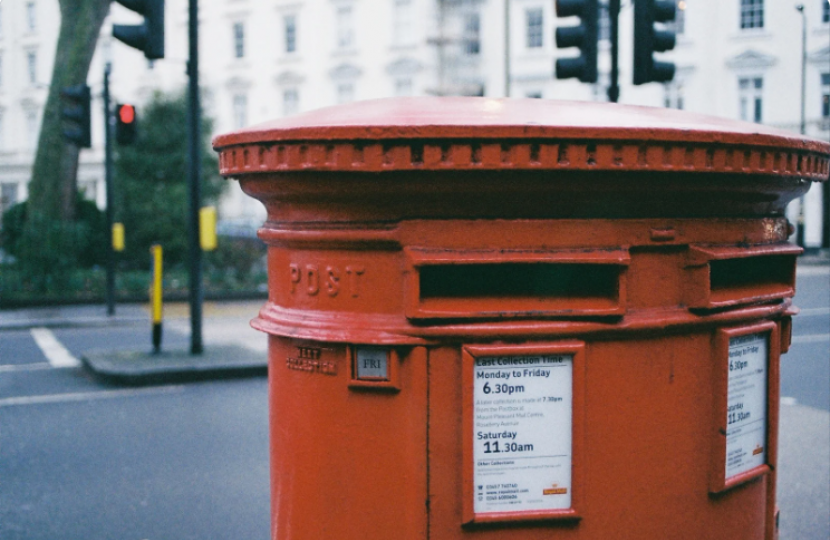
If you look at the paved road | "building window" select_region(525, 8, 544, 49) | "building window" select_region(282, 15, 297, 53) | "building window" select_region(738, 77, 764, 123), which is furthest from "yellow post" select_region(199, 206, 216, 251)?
"building window" select_region(282, 15, 297, 53)

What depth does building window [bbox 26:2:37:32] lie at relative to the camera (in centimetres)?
2869

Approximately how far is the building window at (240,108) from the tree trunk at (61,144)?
66.0 ft

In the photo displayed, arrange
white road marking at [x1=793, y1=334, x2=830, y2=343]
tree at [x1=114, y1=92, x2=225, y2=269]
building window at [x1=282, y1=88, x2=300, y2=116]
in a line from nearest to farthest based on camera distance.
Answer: white road marking at [x1=793, y1=334, x2=830, y2=343] < tree at [x1=114, y1=92, x2=225, y2=269] < building window at [x1=282, y1=88, x2=300, y2=116]

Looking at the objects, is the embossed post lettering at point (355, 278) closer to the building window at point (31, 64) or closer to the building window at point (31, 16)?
the building window at point (31, 16)

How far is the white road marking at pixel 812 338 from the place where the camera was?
416 inches

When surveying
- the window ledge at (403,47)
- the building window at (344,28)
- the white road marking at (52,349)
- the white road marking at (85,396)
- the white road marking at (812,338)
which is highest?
the building window at (344,28)

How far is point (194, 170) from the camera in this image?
9.00m

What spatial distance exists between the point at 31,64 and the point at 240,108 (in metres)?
10.0

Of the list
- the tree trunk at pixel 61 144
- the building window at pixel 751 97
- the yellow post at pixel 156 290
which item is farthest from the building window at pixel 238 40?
the yellow post at pixel 156 290

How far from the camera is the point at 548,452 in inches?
64.2

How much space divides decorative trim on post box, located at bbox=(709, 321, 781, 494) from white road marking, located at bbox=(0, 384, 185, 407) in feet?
21.7

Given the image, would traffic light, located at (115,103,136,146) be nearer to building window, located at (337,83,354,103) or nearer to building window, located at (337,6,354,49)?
building window, located at (337,83,354,103)

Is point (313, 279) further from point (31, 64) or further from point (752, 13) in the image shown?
point (31, 64)

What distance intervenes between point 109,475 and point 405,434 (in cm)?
421
